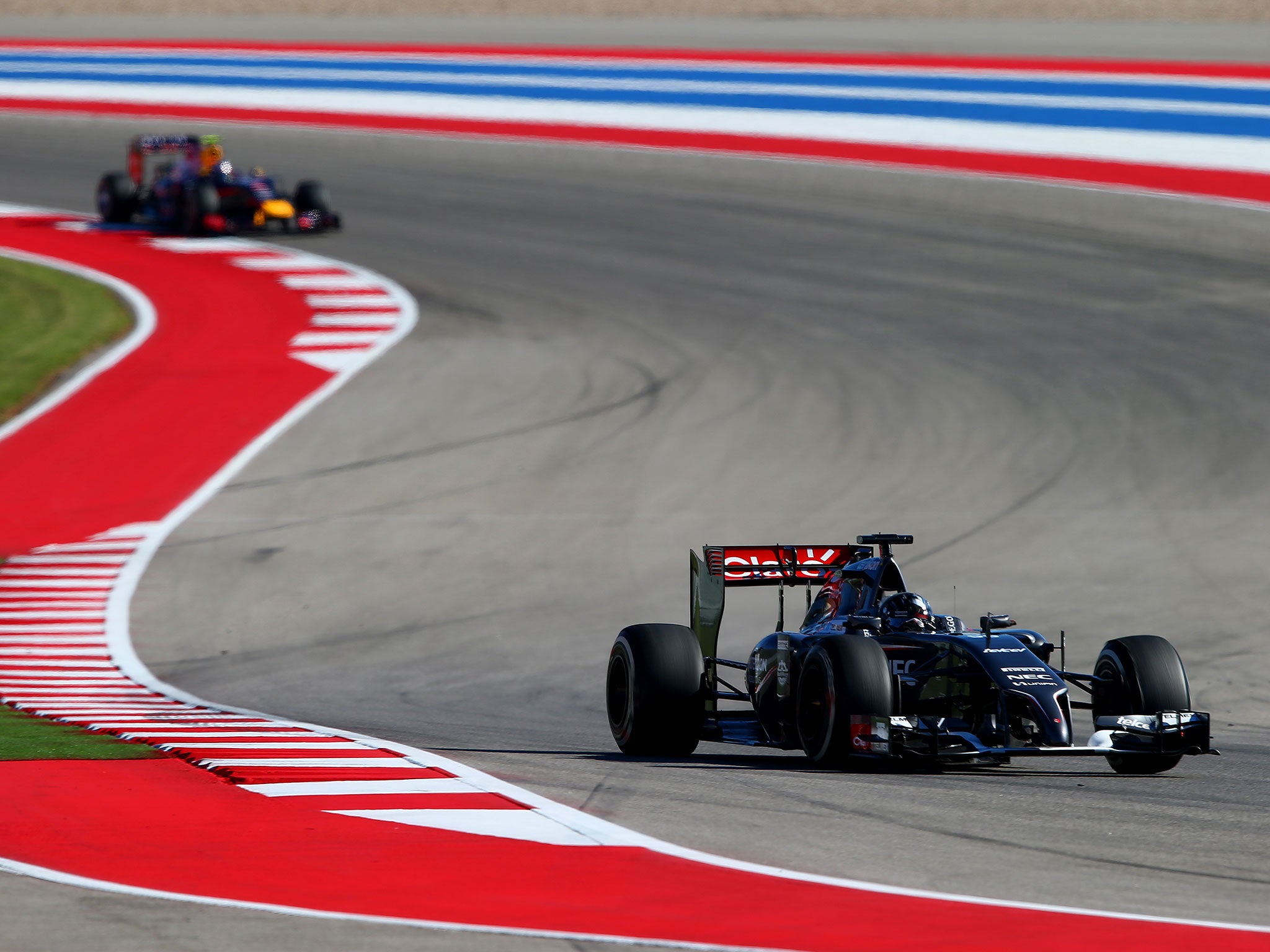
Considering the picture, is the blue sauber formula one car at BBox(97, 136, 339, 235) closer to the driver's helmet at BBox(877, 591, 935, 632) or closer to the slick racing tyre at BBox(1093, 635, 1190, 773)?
the driver's helmet at BBox(877, 591, 935, 632)

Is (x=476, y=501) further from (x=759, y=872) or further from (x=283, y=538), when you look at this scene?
(x=759, y=872)

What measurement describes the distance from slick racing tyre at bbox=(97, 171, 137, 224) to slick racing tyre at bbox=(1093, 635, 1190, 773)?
2615cm

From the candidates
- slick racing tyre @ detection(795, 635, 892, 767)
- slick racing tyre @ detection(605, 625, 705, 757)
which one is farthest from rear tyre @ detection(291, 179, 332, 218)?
slick racing tyre @ detection(795, 635, 892, 767)

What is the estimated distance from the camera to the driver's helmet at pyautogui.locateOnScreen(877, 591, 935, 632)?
1145 cm

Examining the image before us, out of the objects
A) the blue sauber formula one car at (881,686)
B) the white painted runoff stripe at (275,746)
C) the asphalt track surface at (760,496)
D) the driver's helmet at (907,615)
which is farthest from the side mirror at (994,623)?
the white painted runoff stripe at (275,746)

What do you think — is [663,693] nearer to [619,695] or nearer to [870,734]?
[619,695]

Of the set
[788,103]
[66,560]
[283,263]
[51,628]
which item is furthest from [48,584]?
[788,103]

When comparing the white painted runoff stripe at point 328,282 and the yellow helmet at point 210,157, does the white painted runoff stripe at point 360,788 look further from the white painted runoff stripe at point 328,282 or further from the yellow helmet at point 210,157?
the yellow helmet at point 210,157

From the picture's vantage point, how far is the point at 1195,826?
923 cm

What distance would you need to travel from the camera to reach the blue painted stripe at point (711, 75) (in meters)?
35.8

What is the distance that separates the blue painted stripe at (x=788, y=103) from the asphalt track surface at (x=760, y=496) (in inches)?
126

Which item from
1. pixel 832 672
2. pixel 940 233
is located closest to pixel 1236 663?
pixel 832 672

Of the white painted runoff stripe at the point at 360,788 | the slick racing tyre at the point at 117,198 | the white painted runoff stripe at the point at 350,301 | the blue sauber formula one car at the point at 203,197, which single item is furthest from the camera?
the slick racing tyre at the point at 117,198

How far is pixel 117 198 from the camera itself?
34156 millimetres
